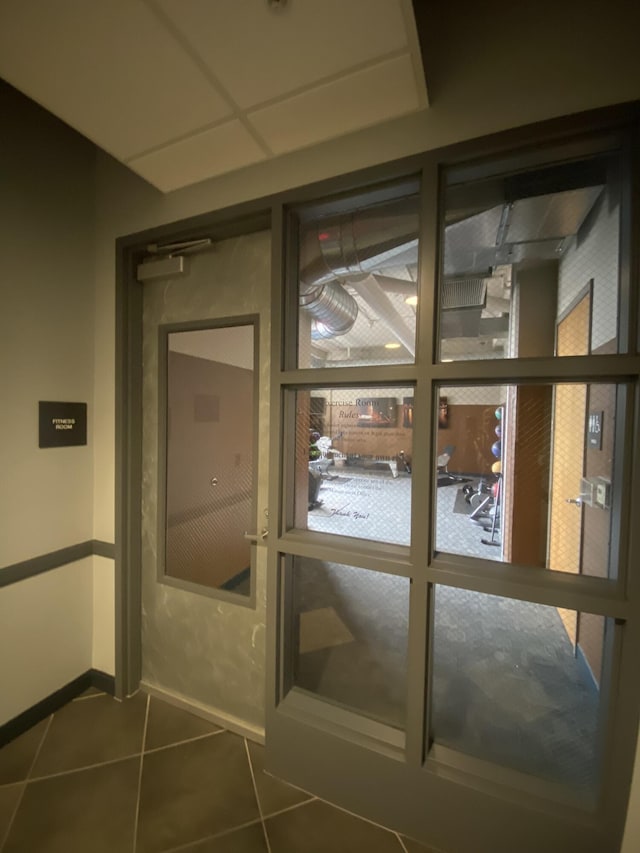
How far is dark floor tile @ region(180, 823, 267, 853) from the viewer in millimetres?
1284

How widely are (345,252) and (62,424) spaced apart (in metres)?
1.83

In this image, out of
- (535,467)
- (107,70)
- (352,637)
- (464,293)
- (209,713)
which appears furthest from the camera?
(209,713)

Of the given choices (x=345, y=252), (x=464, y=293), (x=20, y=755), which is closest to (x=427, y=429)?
(x=464, y=293)

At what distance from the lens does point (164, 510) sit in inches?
79.5

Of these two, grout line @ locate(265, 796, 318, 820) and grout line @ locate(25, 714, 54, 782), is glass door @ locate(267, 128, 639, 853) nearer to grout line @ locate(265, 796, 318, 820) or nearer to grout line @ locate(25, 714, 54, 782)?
grout line @ locate(265, 796, 318, 820)

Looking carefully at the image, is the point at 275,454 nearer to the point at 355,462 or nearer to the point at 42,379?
the point at 355,462

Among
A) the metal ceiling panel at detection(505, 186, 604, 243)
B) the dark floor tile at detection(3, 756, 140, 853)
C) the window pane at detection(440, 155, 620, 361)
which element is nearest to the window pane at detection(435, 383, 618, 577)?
the window pane at detection(440, 155, 620, 361)

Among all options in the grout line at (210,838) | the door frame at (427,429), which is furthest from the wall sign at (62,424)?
the grout line at (210,838)

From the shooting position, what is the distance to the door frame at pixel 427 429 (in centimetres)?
112

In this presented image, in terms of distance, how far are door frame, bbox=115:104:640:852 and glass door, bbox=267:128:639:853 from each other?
1 centimetres

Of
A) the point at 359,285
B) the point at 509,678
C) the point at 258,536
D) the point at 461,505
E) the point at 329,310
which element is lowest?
the point at 509,678

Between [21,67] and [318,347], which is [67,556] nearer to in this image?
[318,347]

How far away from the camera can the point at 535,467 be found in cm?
139

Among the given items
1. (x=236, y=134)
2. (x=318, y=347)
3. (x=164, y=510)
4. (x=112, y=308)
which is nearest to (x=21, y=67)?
(x=236, y=134)
